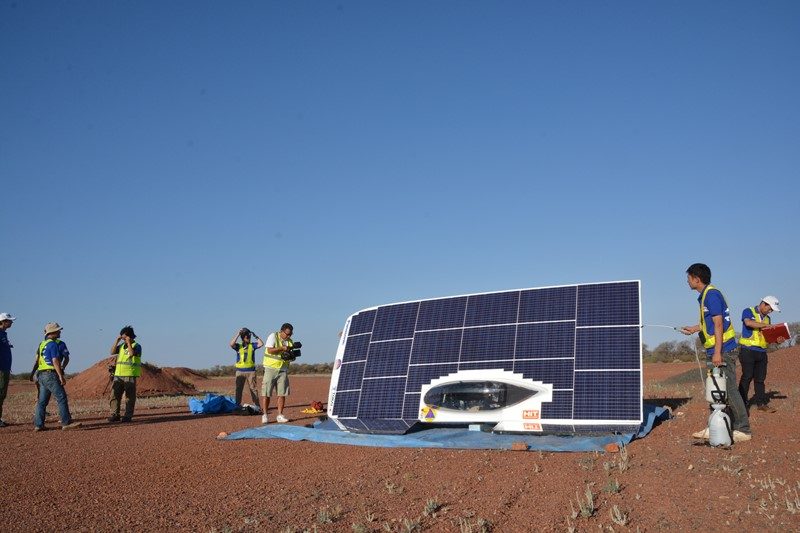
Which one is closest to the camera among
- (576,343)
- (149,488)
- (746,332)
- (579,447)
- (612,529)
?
(612,529)

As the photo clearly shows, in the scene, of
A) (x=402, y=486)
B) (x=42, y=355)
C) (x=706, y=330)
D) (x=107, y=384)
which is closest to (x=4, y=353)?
(x=42, y=355)

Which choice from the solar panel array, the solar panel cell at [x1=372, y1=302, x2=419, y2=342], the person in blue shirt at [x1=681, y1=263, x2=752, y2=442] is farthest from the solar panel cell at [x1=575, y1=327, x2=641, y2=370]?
the solar panel cell at [x1=372, y1=302, x2=419, y2=342]

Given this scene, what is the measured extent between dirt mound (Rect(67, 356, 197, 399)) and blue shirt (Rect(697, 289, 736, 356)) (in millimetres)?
21978

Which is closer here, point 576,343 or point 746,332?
point 576,343

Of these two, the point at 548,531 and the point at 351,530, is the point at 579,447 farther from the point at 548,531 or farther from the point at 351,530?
the point at 351,530

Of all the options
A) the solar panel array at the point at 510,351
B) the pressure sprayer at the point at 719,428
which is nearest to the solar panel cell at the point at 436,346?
the solar panel array at the point at 510,351

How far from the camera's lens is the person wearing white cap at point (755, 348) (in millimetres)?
10750

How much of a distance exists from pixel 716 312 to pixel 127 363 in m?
11.9

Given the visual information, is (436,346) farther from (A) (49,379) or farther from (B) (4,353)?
(B) (4,353)

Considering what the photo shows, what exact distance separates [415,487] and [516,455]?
1.95 metres

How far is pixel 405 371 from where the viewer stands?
11.4m

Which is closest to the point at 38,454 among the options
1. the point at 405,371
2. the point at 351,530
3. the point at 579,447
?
the point at 405,371

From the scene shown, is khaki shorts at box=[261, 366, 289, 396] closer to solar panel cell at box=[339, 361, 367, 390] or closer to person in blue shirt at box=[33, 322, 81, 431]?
solar panel cell at box=[339, 361, 367, 390]

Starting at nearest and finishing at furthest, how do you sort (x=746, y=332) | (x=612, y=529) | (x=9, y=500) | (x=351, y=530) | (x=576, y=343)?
(x=612, y=529) → (x=351, y=530) → (x=9, y=500) → (x=576, y=343) → (x=746, y=332)
